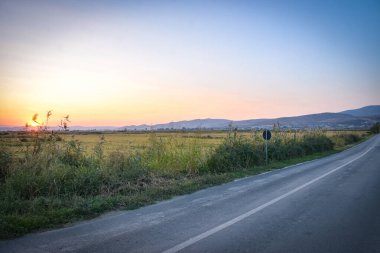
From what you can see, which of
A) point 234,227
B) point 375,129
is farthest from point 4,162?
point 375,129

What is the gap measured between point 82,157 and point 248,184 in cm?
635

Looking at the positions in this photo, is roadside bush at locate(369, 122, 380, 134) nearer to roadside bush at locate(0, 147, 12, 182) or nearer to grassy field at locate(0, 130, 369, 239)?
grassy field at locate(0, 130, 369, 239)

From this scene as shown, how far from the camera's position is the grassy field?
746cm

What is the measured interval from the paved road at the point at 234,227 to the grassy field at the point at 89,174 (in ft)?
2.55

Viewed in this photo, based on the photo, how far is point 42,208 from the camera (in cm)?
763

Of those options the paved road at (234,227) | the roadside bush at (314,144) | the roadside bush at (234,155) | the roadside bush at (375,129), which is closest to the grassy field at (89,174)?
the roadside bush at (234,155)

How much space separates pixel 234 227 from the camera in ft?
20.5

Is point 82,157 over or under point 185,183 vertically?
over

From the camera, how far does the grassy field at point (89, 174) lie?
7.46m

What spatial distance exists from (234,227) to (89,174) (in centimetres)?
563

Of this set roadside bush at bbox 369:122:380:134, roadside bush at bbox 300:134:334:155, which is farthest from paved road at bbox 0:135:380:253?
roadside bush at bbox 369:122:380:134

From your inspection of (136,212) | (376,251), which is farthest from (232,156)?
(376,251)

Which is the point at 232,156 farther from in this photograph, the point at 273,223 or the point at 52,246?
the point at 52,246

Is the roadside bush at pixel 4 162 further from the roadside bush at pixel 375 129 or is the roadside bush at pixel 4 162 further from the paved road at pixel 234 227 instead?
the roadside bush at pixel 375 129
